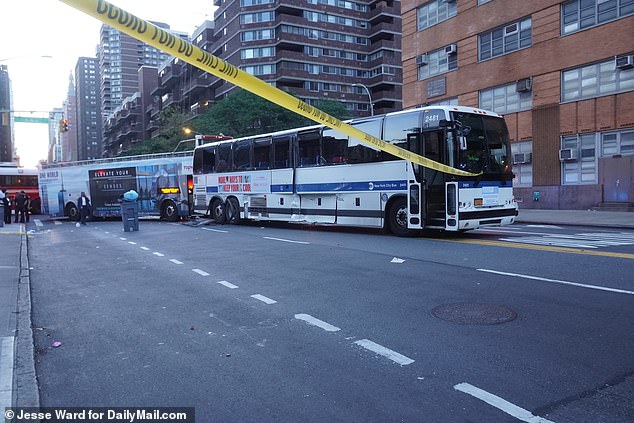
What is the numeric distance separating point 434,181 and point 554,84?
1660 centimetres

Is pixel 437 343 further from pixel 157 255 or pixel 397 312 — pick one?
pixel 157 255

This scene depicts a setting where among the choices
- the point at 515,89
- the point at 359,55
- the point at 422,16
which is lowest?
the point at 515,89

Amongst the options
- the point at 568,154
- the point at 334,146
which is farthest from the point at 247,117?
the point at 334,146

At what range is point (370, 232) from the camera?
54.2 ft

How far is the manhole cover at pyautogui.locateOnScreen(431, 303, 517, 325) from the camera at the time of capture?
551 cm

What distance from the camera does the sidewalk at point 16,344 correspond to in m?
3.76

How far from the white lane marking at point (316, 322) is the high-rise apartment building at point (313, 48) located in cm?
6175

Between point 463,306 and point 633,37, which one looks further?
point 633,37

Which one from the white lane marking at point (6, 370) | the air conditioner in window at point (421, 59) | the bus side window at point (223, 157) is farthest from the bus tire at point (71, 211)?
the white lane marking at point (6, 370)

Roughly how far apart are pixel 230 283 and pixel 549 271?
5145 mm

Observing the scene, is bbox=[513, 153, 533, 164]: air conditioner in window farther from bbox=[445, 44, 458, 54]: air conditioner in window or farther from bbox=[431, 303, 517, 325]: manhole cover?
bbox=[431, 303, 517, 325]: manhole cover

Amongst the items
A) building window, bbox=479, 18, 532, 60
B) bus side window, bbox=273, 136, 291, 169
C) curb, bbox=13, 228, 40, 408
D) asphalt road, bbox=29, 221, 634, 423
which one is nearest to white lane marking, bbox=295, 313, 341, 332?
asphalt road, bbox=29, 221, 634, 423

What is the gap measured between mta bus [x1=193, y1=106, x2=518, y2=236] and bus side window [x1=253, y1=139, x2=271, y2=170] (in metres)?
0.04

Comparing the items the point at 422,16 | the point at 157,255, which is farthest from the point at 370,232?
the point at 422,16
